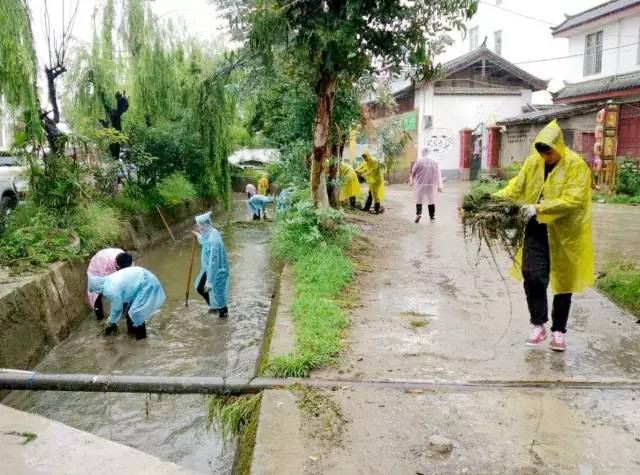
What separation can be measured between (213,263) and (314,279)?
1.50m

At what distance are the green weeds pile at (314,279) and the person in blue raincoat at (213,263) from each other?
95 centimetres

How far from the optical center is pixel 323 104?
7859mm

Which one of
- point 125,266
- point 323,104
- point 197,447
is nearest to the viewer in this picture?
point 197,447

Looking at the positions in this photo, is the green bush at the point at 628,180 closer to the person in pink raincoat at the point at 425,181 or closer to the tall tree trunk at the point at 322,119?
the person in pink raincoat at the point at 425,181

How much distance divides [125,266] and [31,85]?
2762 millimetres

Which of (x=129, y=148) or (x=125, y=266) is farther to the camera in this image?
(x=129, y=148)

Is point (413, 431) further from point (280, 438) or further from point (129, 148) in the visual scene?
point (129, 148)

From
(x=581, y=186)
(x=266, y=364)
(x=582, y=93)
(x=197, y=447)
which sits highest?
(x=582, y=93)

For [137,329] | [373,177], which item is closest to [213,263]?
[137,329]

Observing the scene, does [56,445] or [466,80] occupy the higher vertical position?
[466,80]

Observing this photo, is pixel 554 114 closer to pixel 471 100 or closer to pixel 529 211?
pixel 471 100

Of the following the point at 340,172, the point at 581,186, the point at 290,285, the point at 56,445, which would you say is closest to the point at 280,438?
the point at 56,445

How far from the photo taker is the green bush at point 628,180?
15.0m

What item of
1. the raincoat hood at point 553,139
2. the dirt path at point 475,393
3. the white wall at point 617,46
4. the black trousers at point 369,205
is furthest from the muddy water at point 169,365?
the white wall at point 617,46
